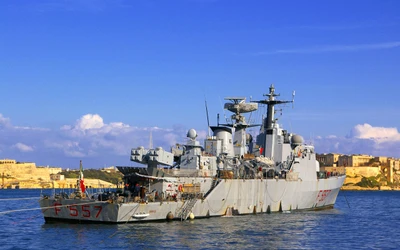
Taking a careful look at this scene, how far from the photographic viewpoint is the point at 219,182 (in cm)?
4191

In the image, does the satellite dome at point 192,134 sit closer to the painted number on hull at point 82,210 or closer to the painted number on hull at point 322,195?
the painted number on hull at point 82,210

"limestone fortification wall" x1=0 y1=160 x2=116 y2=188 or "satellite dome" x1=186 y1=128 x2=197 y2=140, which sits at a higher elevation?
"satellite dome" x1=186 y1=128 x2=197 y2=140

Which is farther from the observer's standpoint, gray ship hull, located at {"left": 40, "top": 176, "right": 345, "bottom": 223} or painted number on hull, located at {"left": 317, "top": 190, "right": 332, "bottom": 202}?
painted number on hull, located at {"left": 317, "top": 190, "right": 332, "bottom": 202}

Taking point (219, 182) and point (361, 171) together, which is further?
point (361, 171)

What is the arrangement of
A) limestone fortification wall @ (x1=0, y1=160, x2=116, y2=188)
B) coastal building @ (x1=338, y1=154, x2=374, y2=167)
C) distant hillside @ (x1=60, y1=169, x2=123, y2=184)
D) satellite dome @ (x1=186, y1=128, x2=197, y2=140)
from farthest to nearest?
distant hillside @ (x1=60, y1=169, x2=123, y2=184), coastal building @ (x1=338, y1=154, x2=374, y2=167), limestone fortification wall @ (x1=0, y1=160, x2=116, y2=188), satellite dome @ (x1=186, y1=128, x2=197, y2=140)

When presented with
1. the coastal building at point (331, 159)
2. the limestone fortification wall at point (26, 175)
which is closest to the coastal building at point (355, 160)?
the coastal building at point (331, 159)

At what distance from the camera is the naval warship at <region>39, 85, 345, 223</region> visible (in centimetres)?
3678

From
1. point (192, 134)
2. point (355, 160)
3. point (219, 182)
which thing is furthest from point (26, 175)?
point (219, 182)

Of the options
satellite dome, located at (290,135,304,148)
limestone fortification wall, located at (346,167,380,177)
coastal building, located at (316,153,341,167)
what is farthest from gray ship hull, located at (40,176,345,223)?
coastal building, located at (316,153,341,167)

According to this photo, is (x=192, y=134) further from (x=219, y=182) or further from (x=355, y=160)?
(x=355, y=160)

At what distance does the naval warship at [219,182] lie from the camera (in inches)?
1448

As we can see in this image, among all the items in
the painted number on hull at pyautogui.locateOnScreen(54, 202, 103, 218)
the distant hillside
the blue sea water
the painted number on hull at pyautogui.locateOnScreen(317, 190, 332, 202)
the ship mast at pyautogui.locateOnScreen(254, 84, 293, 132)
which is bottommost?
the blue sea water

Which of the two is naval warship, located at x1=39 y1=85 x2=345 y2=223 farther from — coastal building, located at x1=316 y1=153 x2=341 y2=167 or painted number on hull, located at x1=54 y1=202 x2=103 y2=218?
coastal building, located at x1=316 y1=153 x2=341 y2=167

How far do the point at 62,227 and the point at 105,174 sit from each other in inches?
6042
